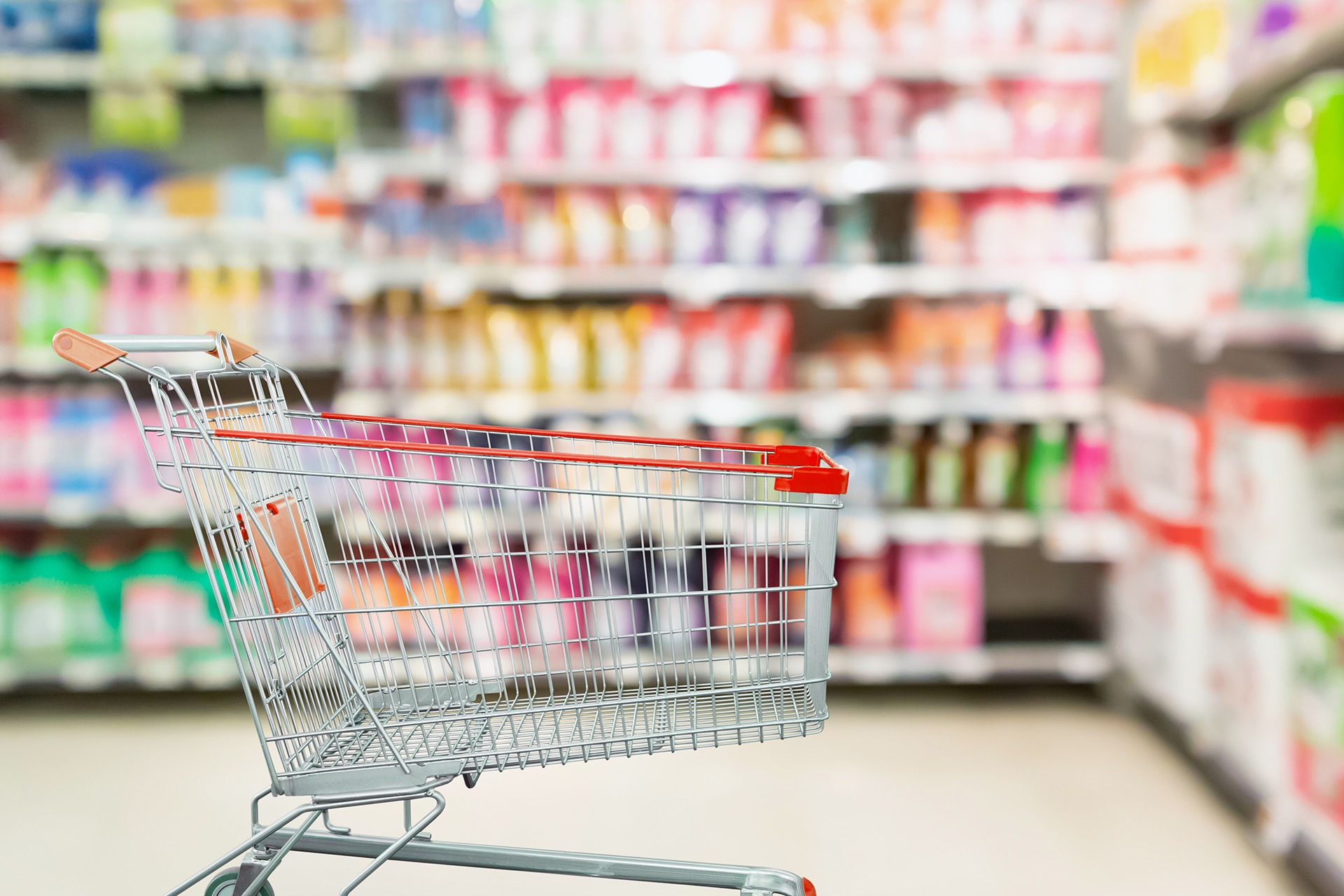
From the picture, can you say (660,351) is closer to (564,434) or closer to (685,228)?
(685,228)

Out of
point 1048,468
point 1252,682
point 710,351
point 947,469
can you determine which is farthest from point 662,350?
point 1252,682

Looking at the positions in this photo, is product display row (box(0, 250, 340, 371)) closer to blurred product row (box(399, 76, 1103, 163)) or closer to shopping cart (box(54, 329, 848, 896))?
blurred product row (box(399, 76, 1103, 163))

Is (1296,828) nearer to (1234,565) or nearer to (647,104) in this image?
(1234,565)

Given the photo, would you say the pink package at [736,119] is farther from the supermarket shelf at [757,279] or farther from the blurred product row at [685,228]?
the supermarket shelf at [757,279]

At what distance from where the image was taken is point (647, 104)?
341cm

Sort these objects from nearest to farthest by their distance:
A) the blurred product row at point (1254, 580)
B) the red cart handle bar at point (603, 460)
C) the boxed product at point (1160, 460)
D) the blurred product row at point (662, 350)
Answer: the red cart handle bar at point (603, 460) → the blurred product row at point (1254, 580) → the boxed product at point (1160, 460) → the blurred product row at point (662, 350)

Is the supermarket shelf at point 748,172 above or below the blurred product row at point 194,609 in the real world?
above

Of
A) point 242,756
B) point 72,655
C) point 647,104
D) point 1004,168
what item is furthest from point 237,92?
point 1004,168

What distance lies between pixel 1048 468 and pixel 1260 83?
4.24 ft

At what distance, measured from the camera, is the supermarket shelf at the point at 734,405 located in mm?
3373

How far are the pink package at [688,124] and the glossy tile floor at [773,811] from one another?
1.88 meters

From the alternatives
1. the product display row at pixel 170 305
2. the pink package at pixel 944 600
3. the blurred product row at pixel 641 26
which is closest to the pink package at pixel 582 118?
the blurred product row at pixel 641 26

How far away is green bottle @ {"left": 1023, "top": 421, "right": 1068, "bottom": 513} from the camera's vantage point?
3.44 meters

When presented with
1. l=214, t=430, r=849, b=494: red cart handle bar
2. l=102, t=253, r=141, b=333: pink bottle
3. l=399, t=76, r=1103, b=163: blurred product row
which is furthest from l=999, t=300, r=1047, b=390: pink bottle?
l=102, t=253, r=141, b=333: pink bottle
